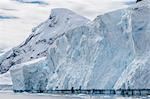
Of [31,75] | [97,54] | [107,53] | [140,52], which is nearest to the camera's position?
[140,52]

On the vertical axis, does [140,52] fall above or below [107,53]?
above

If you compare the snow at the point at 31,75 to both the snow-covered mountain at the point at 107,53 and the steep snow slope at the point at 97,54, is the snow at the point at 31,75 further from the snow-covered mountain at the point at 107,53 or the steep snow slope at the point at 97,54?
the steep snow slope at the point at 97,54

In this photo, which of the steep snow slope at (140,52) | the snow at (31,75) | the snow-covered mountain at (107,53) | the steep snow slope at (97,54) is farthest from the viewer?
the snow at (31,75)

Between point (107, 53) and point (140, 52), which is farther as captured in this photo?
point (107, 53)

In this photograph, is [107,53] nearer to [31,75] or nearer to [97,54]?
[97,54]

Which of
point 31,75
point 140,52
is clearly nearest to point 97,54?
point 140,52

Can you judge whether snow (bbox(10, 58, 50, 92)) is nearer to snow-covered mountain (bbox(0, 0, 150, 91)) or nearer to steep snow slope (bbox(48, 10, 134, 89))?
snow-covered mountain (bbox(0, 0, 150, 91))

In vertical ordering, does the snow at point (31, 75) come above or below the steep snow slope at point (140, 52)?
below

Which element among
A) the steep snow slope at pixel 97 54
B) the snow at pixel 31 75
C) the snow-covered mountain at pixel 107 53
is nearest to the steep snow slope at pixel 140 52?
the snow-covered mountain at pixel 107 53

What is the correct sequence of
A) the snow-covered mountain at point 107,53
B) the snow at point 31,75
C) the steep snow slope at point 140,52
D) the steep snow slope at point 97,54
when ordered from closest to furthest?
the steep snow slope at point 140,52 → the snow-covered mountain at point 107,53 → the steep snow slope at point 97,54 → the snow at point 31,75

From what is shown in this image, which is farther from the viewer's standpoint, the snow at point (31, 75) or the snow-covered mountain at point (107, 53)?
the snow at point (31, 75)

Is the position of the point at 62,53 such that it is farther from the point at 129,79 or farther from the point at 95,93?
the point at 129,79

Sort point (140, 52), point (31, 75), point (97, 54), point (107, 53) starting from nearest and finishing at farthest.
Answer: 1. point (140, 52)
2. point (107, 53)
3. point (97, 54)
4. point (31, 75)
